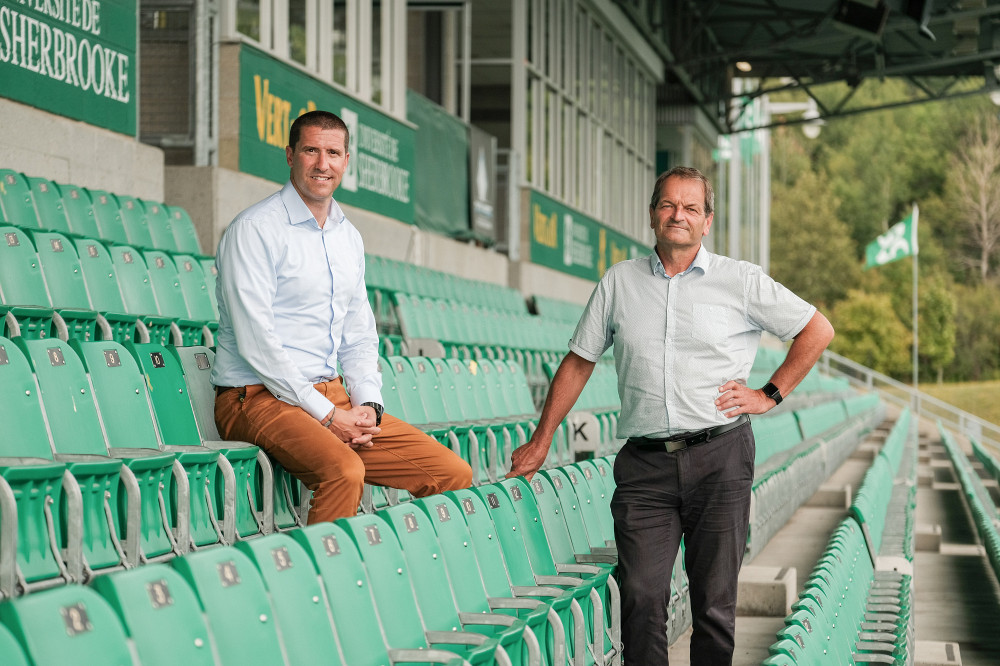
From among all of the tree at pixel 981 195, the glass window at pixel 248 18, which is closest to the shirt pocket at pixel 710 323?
the glass window at pixel 248 18

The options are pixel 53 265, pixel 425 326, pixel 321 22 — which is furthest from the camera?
pixel 321 22

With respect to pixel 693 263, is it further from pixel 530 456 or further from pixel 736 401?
pixel 530 456

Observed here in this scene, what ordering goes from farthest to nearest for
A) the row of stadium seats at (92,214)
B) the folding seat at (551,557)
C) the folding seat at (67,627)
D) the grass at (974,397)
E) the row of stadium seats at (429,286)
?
1. the grass at (974,397)
2. the row of stadium seats at (429,286)
3. the row of stadium seats at (92,214)
4. the folding seat at (551,557)
5. the folding seat at (67,627)

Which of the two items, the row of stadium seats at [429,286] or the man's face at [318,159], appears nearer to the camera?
the man's face at [318,159]

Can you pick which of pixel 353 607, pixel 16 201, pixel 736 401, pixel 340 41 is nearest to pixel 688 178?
pixel 736 401

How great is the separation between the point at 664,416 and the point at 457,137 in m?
9.62

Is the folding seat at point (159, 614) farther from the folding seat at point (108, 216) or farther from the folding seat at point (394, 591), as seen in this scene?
the folding seat at point (108, 216)

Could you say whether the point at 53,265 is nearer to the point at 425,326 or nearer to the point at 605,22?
the point at 425,326

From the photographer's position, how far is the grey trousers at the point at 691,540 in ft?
10.0

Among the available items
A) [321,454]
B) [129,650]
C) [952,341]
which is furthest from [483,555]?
[952,341]

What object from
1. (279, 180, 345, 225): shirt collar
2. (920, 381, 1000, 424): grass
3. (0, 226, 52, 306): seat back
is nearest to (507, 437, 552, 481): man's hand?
(279, 180, 345, 225): shirt collar

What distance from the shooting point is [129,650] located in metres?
1.81

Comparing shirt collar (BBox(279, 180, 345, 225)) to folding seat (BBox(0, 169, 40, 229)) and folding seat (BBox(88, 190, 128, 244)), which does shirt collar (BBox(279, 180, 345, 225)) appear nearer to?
folding seat (BBox(0, 169, 40, 229))

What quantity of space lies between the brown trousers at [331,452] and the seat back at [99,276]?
1.55 m
